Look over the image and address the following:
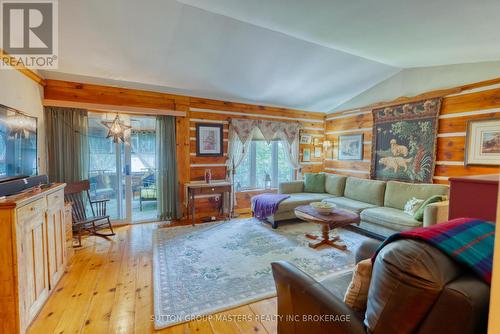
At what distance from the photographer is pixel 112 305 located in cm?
204

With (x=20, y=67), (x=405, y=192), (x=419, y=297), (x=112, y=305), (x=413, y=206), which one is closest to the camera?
(x=419, y=297)

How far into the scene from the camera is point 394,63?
3.81 metres

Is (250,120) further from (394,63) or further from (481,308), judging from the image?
(481,308)

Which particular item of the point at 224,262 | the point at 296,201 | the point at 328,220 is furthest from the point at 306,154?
the point at 224,262

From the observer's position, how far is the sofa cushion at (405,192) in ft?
11.5

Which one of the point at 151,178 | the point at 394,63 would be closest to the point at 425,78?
the point at 394,63

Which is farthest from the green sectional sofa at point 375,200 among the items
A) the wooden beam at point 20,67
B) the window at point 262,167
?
the wooden beam at point 20,67

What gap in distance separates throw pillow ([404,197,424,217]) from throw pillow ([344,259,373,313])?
2.84m

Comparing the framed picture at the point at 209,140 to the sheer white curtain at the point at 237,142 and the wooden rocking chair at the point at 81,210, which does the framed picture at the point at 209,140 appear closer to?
the sheer white curtain at the point at 237,142

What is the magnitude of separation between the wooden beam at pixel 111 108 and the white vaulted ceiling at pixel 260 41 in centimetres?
40

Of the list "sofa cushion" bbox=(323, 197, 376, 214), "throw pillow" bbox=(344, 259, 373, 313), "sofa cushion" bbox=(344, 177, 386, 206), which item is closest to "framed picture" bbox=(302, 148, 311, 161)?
"sofa cushion" bbox=(344, 177, 386, 206)

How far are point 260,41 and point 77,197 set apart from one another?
352cm

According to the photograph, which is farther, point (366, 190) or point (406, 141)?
point (366, 190)

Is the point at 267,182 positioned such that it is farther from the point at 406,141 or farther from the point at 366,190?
the point at 406,141
